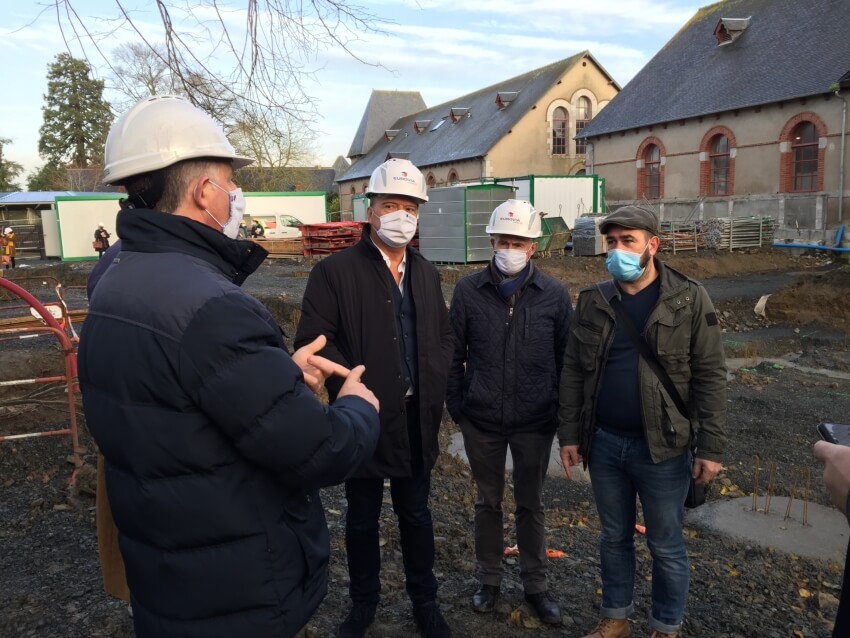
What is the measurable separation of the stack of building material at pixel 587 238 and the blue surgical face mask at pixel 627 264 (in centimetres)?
2078

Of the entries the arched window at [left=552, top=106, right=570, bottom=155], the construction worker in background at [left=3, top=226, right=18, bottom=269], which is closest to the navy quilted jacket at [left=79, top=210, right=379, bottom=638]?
the construction worker in background at [left=3, top=226, right=18, bottom=269]

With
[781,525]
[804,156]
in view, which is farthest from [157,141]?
[804,156]

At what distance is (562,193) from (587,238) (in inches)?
188

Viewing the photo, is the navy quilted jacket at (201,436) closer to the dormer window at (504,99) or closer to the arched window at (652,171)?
the arched window at (652,171)

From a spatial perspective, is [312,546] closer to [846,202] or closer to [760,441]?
[760,441]

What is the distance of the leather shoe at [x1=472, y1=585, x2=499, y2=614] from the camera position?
362 cm

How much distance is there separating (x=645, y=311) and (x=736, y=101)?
27.3 m

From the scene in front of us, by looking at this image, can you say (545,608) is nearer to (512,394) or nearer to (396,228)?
(512,394)

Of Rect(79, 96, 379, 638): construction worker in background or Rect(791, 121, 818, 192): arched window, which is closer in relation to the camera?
Rect(79, 96, 379, 638): construction worker in background

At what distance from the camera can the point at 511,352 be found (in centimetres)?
366

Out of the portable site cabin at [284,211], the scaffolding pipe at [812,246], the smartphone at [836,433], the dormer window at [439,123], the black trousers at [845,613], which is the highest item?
the dormer window at [439,123]

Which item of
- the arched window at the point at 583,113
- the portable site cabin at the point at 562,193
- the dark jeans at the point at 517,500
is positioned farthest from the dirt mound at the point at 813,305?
the arched window at the point at 583,113

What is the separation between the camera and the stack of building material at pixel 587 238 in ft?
77.1

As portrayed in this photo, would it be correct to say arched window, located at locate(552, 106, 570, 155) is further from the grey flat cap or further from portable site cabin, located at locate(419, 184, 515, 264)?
the grey flat cap
